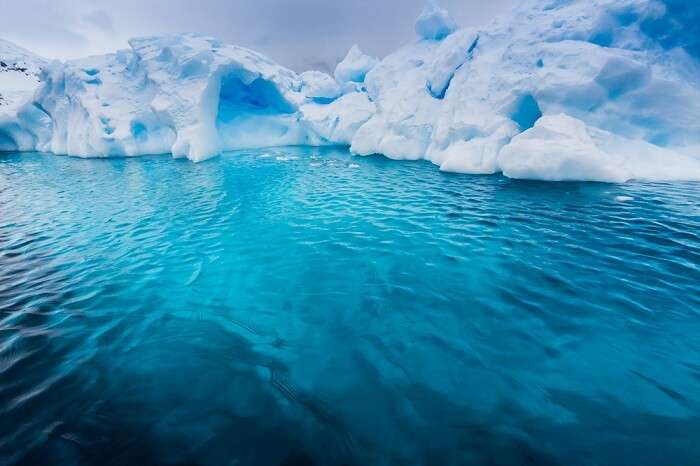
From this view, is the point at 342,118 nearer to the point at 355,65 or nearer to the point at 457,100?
the point at 355,65

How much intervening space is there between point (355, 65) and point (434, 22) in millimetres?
10280

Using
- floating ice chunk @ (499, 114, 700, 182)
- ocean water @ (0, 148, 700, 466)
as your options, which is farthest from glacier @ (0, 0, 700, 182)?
ocean water @ (0, 148, 700, 466)

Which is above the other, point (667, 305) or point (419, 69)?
point (419, 69)

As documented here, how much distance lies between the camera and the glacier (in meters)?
11.0

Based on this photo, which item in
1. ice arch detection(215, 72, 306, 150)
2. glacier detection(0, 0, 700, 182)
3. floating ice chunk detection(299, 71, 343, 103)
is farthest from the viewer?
floating ice chunk detection(299, 71, 343, 103)

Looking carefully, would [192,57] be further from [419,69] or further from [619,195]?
[619,195]

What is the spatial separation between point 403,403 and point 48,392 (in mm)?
3144

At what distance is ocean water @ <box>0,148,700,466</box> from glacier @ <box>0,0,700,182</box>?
5.53 metres

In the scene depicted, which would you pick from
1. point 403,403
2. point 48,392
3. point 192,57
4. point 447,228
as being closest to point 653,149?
point 447,228

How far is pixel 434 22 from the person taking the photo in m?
21.5

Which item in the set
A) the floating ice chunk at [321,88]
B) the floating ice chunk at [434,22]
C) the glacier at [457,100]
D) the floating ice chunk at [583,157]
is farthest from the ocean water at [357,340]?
the floating ice chunk at [321,88]

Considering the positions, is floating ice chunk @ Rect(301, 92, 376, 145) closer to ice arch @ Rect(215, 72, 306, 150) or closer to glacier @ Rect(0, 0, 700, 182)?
glacier @ Rect(0, 0, 700, 182)

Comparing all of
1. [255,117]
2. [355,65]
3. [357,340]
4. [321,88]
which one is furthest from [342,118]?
[357,340]

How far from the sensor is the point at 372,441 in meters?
2.34
